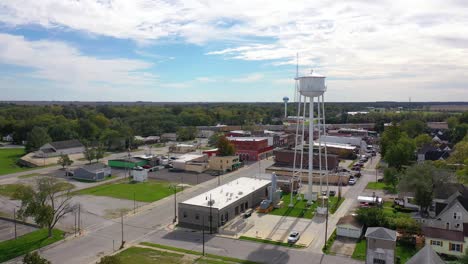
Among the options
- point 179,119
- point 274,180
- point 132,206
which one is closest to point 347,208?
point 274,180

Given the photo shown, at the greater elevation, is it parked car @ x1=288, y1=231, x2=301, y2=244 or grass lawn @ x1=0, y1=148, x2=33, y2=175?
grass lawn @ x1=0, y1=148, x2=33, y2=175

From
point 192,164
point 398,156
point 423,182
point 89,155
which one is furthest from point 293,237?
point 89,155

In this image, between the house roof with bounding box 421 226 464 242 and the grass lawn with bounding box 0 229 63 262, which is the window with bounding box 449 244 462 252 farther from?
the grass lawn with bounding box 0 229 63 262

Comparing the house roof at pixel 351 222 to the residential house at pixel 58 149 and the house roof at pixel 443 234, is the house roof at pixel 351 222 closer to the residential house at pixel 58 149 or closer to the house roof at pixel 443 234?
the house roof at pixel 443 234

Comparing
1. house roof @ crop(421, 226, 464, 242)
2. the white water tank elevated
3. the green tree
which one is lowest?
house roof @ crop(421, 226, 464, 242)

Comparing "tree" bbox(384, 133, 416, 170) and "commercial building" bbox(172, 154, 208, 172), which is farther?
"commercial building" bbox(172, 154, 208, 172)

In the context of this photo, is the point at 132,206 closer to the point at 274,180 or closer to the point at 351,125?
the point at 274,180

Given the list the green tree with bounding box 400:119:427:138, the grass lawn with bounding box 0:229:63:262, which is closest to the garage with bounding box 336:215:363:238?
the grass lawn with bounding box 0:229:63:262

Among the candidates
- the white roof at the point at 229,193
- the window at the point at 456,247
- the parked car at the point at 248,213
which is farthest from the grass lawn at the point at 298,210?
the window at the point at 456,247
